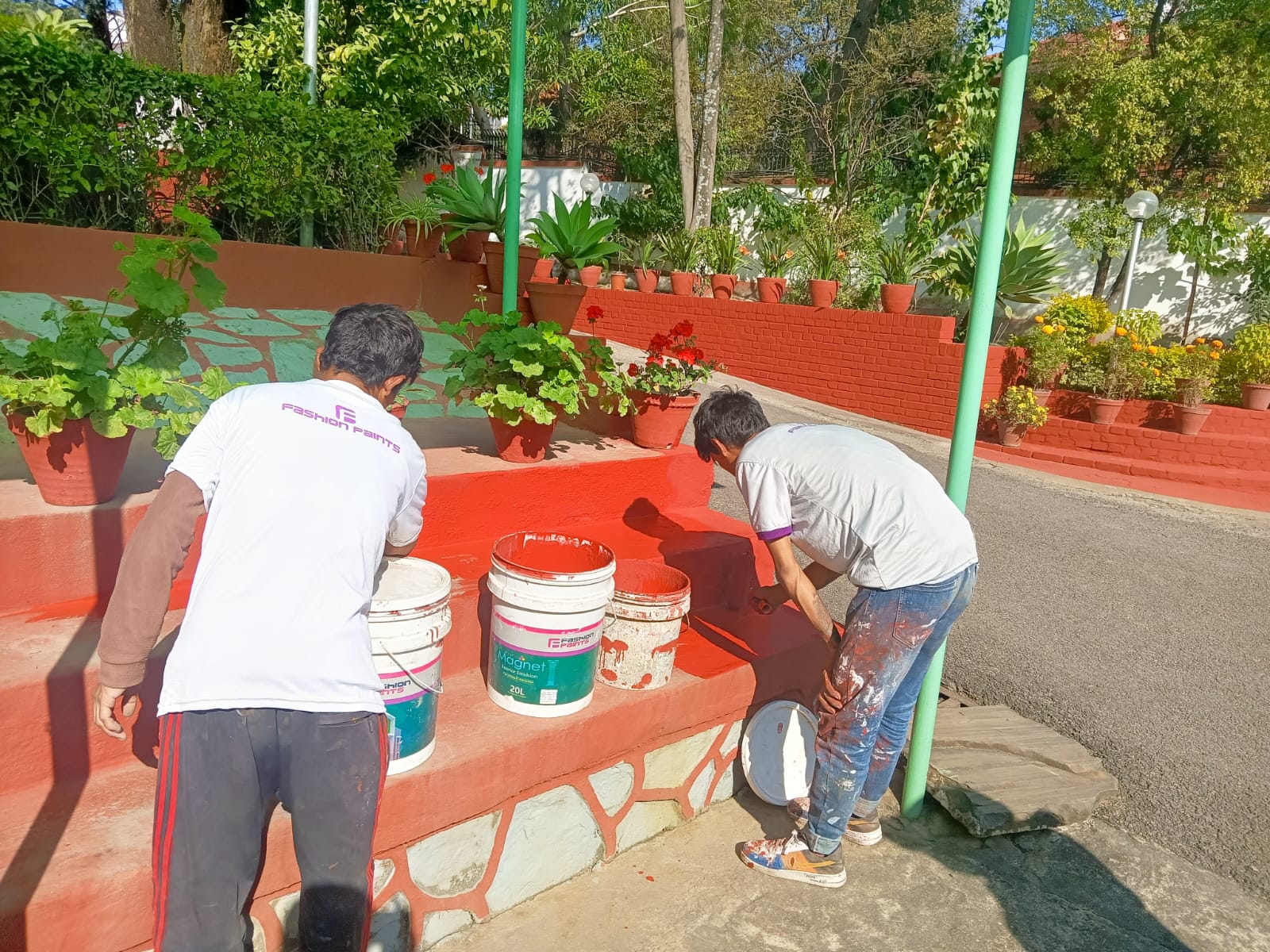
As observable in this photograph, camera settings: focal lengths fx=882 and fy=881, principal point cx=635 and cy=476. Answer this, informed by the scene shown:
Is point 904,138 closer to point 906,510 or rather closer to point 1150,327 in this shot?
point 1150,327

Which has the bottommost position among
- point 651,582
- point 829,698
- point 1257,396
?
point 829,698

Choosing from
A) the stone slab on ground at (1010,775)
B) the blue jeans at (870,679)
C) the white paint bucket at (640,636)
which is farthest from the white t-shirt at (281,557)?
the stone slab on ground at (1010,775)

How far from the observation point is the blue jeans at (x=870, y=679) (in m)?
2.68

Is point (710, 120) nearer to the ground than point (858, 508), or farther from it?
farther from it

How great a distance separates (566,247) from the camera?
6.57 m

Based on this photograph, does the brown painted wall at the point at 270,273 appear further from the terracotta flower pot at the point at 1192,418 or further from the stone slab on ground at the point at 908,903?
the terracotta flower pot at the point at 1192,418

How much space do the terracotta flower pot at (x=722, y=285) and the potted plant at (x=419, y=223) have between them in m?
5.36

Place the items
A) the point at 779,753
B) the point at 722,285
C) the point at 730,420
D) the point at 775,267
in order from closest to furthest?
1. the point at 730,420
2. the point at 779,753
3. the point at 775,267
4. the point at 722,285

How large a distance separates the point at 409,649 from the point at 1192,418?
31.8 feet

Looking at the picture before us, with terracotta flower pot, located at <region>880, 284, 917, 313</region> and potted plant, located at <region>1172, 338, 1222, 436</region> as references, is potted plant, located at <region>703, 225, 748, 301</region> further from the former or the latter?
potted plant, located at <region>1172, 338, 1222, 436</region>

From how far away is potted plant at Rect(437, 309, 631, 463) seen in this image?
12.0 feet

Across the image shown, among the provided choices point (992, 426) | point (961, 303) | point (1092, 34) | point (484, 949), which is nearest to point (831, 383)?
point (992, 426)

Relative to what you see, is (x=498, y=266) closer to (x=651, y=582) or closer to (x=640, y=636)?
(x=651, y=582)

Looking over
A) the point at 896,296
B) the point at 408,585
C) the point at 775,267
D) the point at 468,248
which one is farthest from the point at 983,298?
the point at 775,267
